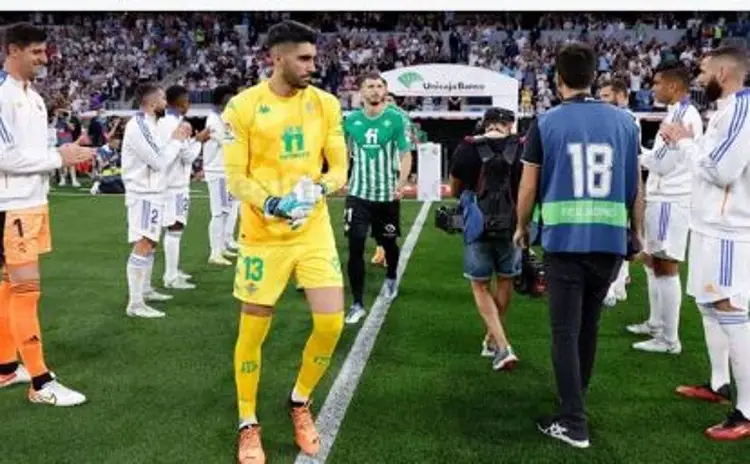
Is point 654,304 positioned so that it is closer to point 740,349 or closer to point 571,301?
point 740,349

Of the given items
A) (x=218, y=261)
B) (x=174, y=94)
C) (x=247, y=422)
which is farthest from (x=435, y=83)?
(x=247, y=422)

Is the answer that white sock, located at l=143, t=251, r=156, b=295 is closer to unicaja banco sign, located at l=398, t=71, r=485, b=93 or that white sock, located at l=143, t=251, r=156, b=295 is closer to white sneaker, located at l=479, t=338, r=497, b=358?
white sneaker, located at l=479, t=338, r=497, b=358

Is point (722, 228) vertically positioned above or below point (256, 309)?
above

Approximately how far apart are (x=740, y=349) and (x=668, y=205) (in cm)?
184

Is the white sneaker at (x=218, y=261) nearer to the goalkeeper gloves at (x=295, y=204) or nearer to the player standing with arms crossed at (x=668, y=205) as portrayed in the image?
the player standing with arms crossed at (x=668, y=205)

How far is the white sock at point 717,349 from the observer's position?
5.18 m

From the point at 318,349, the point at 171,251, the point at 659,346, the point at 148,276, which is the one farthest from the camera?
the point at 171,251

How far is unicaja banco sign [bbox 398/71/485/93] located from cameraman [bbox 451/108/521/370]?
1590 cm

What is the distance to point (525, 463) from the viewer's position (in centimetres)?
433

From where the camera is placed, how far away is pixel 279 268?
4.39 m

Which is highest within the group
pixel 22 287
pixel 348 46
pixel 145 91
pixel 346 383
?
pixel 348 46

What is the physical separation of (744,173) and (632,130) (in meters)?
0.77

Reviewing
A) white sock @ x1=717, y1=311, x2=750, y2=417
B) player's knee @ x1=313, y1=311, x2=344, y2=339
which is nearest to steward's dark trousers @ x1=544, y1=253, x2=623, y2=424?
white sock @ x1=717, y1=311, x2=750, y2=417

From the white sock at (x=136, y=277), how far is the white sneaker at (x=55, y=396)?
2.39 metres
